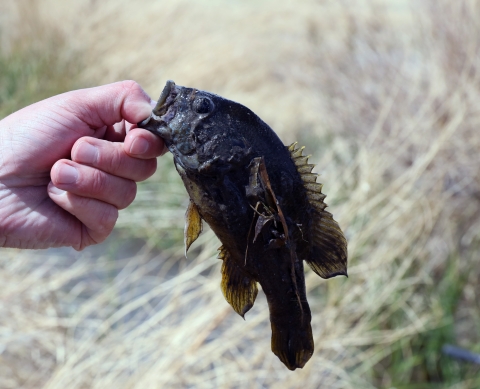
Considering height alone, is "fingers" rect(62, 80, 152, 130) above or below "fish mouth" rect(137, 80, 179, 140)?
below

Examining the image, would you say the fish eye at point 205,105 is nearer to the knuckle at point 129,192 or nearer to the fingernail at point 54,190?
the knuckle at point 129,192

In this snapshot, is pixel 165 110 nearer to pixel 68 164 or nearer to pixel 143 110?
pixel 143 110

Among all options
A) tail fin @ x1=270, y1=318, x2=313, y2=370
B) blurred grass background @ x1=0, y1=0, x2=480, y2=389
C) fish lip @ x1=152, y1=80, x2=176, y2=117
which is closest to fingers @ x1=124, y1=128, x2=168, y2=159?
fish lip @ x1=152, y1=80, x2=176, y2=117

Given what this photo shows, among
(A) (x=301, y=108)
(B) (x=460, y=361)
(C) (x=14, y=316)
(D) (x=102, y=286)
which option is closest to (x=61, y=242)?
(C) (x=14, y=316)

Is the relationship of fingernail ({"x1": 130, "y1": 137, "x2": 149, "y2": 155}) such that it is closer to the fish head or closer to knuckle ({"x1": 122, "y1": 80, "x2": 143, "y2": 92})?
the fish head

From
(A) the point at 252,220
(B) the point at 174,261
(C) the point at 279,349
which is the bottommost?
(B) the point at 174,261

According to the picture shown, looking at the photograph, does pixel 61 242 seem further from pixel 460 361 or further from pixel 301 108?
pixel 301 108

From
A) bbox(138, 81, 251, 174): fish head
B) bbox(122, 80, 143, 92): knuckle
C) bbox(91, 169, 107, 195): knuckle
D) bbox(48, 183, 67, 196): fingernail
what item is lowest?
bbox(48, 183, 67, 196): fingernail

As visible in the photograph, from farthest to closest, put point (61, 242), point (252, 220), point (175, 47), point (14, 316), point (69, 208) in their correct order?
point (175, 47) → point (14, 316) → point (61, 242) → point (69, 208) → point (252, 220)
